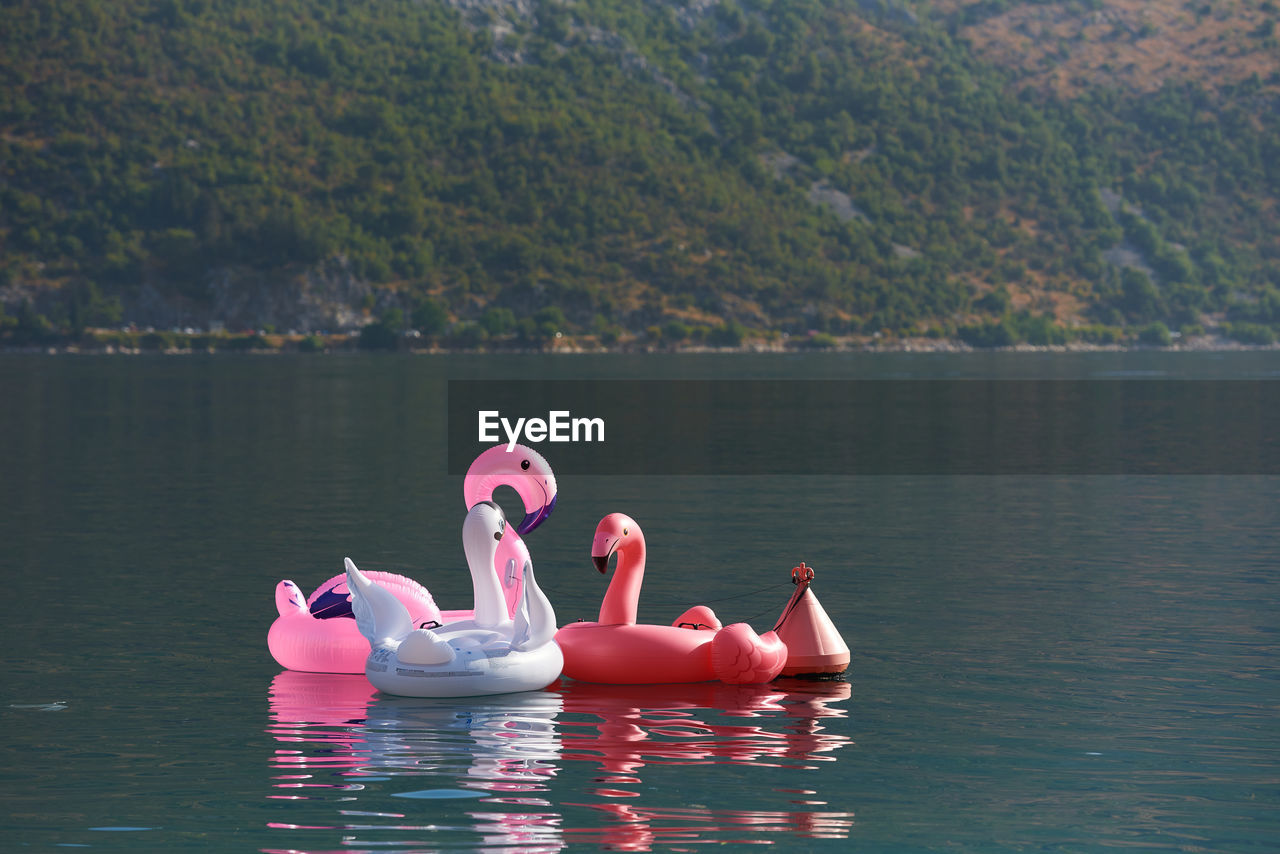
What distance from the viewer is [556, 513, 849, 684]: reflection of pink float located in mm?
19328

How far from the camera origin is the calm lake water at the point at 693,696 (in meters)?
14.1

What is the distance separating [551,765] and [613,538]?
428 cm

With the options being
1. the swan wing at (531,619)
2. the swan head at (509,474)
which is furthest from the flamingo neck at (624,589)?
the swan wing at (531,619)

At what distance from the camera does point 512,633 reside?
19.0m

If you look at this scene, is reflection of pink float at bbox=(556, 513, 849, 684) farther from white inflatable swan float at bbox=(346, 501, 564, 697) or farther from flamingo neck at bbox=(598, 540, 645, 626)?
white inflatable swan float at bbox=(346, 501, 564, 697)

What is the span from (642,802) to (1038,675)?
7317mm

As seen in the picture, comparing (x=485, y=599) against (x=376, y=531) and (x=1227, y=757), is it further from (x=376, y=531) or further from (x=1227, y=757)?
(x=376, y=531)

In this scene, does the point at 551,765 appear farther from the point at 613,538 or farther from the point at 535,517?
the point at 535,517

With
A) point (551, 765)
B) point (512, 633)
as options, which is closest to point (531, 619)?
point (512, 633)

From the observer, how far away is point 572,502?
4238cm

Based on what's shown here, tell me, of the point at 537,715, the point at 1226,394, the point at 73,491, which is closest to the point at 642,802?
the point at 537,715

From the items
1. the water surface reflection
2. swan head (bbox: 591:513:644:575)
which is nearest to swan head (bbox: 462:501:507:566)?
swan head (bbox: 591:513:644:575)

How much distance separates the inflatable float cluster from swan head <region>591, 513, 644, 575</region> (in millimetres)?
19

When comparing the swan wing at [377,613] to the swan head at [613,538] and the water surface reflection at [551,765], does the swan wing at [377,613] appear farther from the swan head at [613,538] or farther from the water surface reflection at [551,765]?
the swan head at [613,538]
